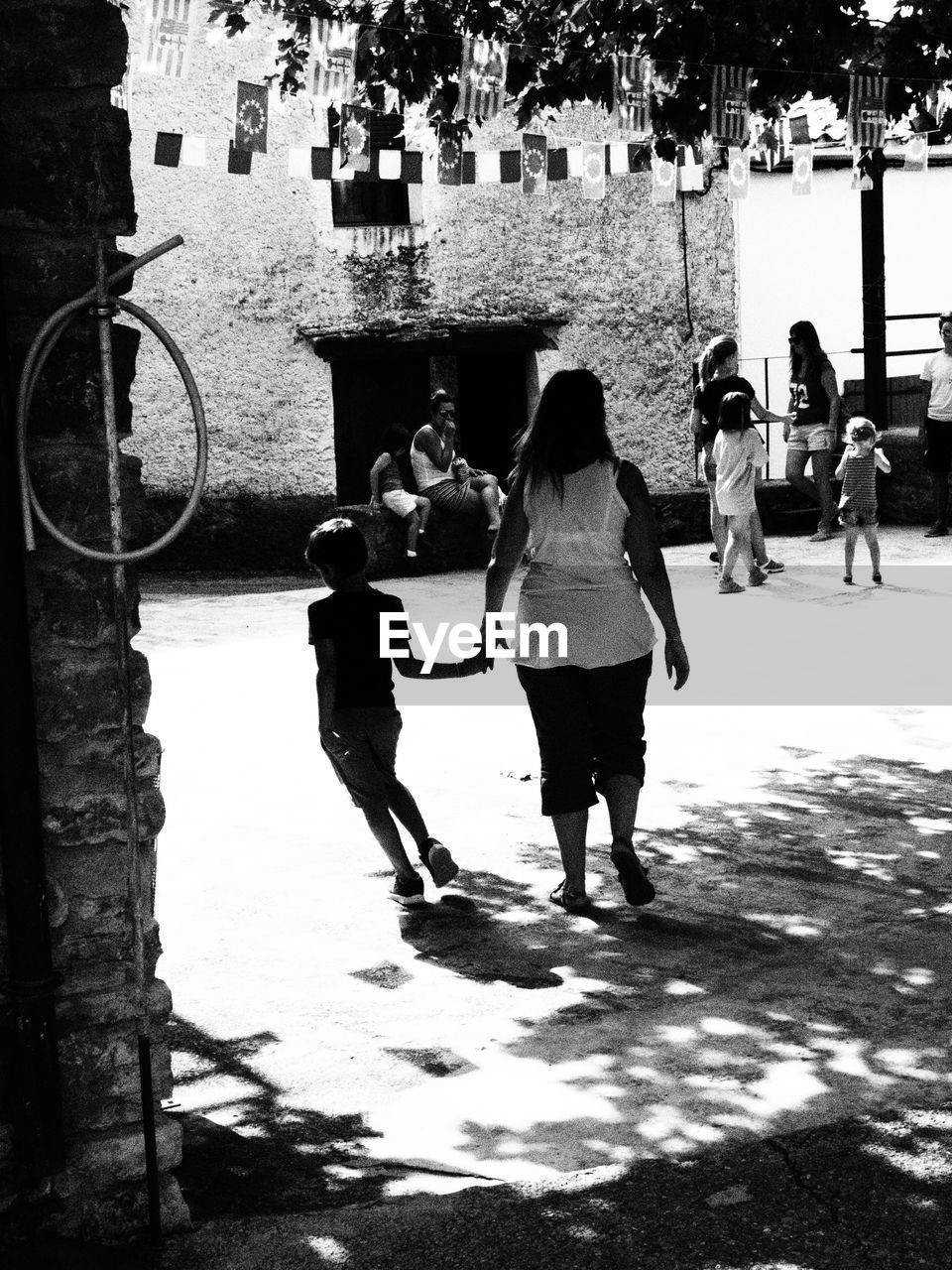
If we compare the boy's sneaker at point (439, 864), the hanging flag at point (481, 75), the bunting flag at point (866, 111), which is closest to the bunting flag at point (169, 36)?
the hanging flag at point (481, 75)

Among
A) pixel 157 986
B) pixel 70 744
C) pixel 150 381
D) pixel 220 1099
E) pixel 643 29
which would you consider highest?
pixel 643 29

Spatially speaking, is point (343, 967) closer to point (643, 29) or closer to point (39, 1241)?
point (39, 1241)

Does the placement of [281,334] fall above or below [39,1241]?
above

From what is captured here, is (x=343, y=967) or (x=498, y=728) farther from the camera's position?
(x=498, y=728)

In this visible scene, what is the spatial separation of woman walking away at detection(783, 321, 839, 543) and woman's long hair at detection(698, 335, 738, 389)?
5.30 feet

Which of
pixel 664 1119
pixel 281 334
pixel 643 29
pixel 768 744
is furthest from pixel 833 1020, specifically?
pixel 281 334

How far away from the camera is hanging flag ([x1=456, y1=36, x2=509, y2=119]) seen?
8.30 meters

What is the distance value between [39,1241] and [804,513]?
1320 cm

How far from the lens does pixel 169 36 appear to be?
24.0 ft

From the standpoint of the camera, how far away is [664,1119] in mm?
3865

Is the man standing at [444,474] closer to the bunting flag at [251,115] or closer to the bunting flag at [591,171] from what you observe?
the bunting flag at [591,171]

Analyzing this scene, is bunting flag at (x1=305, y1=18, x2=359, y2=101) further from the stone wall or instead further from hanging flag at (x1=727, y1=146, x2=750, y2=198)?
the stone wall

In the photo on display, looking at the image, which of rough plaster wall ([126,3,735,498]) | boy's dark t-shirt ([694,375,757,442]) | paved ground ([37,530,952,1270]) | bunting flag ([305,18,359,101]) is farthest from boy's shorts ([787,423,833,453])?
bunting flag ([305,18,359,101])

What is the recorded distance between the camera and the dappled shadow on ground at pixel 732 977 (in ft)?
12.8
